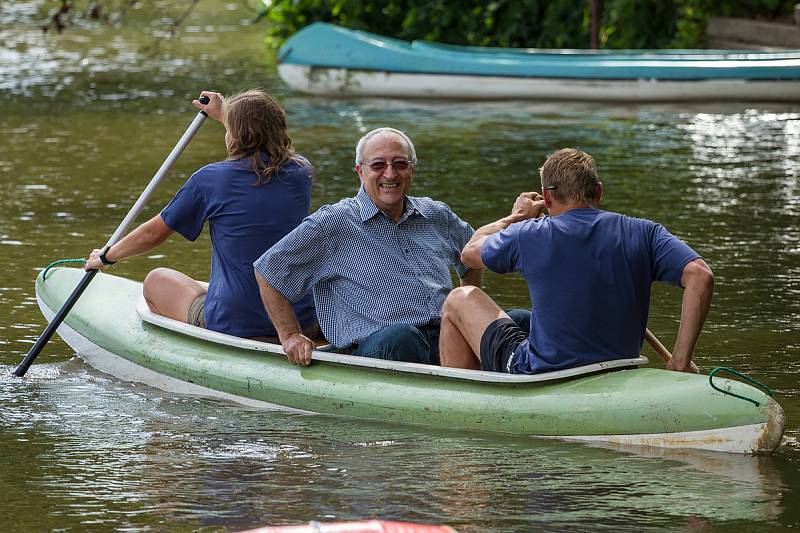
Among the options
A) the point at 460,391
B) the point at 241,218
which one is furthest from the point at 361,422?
the point at 241,218

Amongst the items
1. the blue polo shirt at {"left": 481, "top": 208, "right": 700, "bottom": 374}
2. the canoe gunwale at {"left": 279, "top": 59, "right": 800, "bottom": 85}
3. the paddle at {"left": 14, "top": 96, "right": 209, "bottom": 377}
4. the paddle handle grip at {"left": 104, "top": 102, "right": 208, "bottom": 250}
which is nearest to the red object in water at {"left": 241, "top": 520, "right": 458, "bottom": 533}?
the blue polo shirt at {"left": 481, "top": 208, "right": 700, "bottom": 374}

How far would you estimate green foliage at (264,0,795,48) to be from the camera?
61.4 feet

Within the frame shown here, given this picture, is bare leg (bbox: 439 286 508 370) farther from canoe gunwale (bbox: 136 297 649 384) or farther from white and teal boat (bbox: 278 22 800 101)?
white and teal boat (bbox: 278 22 800 101)

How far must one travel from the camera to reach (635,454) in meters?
5.27

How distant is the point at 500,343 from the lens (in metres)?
5.44

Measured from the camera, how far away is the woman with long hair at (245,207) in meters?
6.00

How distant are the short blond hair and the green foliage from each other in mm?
13246

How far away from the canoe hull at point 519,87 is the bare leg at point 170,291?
9.75 metres

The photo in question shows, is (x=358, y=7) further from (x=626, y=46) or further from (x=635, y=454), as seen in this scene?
(x=635, y=454)

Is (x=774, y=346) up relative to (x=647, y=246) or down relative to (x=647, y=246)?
down

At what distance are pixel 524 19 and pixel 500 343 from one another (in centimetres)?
1525

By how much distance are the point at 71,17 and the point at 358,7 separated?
5.34 m

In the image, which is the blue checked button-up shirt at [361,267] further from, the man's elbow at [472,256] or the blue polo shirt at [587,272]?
the blue polo shirt at [587,272]

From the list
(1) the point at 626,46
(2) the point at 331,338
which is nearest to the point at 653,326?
(2) the point at 331,338
